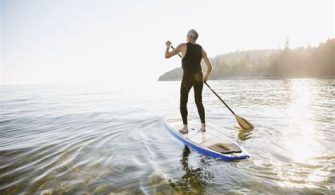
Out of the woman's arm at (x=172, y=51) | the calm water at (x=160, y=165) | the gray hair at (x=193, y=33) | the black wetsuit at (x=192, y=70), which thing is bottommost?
the calm water at (x=160, y=165)

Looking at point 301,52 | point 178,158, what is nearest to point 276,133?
point 178,158

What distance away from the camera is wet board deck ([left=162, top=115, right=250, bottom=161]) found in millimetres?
5898

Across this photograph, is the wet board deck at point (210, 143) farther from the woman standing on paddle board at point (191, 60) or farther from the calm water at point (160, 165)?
the woman standing on paddle board at point (191, 60)

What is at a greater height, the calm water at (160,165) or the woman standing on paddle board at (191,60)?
the woman standing on paddle board at (191,60)

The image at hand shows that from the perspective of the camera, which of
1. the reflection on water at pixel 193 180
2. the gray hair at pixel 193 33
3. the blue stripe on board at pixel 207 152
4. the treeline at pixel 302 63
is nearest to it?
the reflection on water at pixel 193 180

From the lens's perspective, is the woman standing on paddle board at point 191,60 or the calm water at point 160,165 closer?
the calm water at point 160,165

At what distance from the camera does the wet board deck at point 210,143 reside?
590cm

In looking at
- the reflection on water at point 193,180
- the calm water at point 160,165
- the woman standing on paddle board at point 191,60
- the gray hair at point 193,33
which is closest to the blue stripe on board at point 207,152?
the calm water at point 160,165

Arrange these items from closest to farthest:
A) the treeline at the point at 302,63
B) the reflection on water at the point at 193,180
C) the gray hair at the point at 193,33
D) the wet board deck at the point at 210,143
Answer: the reflection on water at the point at 193,180
the wet board deck at the point at 210,143
the gray hair at the point at 193,33
the treeline at the point at 302,63

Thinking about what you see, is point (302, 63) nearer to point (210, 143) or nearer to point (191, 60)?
point (191, 60)

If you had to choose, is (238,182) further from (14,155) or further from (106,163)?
(14,155)

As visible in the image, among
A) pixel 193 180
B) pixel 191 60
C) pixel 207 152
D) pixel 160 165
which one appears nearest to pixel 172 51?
pixel 191 60

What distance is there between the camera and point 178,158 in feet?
20.2

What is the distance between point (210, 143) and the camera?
6.68 meters
